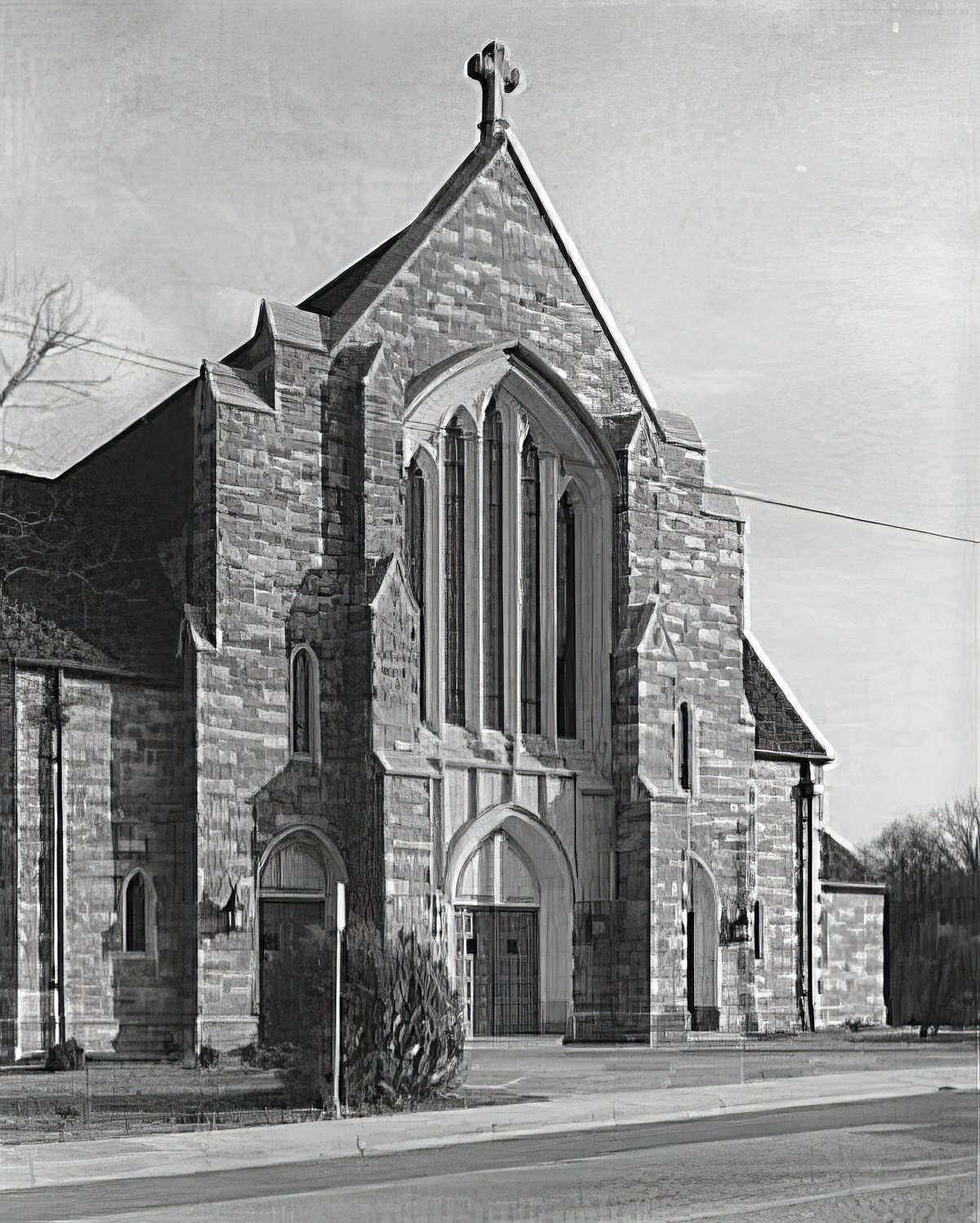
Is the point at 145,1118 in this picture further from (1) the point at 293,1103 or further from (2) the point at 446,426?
(2) the point at 446,426

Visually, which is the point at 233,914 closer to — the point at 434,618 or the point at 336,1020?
the point at 336,1020

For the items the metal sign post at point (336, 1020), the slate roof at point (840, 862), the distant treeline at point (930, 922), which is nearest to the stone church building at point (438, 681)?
the slate roof at point (840, 862)

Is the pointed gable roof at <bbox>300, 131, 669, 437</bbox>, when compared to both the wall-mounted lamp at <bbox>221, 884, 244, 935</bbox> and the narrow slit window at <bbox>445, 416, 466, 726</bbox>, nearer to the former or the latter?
the narrow slit window at <bbox>445, 416, 466, 726</bbox>

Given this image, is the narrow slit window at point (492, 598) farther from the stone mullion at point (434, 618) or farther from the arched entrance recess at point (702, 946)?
the arched entrance recess at point (702, 946)

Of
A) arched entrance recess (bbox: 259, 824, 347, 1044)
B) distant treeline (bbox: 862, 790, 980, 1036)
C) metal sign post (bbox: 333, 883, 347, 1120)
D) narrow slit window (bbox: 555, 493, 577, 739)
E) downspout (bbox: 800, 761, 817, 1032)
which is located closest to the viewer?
metal sign post (bbox: 333, 883, 347, 1120)

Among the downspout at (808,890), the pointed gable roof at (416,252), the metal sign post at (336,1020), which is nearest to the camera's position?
the metal sign post at (336,1020)

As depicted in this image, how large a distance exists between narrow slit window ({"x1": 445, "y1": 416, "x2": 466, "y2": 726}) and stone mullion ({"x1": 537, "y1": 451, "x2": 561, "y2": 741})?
68 centimetres

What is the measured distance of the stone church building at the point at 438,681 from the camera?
14352mm

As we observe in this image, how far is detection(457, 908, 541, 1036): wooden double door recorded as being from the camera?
15172 mm

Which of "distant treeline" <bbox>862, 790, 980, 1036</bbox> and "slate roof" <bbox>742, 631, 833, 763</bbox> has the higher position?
"slate roof" <bbox>742, 631, 833, 763</bbox>

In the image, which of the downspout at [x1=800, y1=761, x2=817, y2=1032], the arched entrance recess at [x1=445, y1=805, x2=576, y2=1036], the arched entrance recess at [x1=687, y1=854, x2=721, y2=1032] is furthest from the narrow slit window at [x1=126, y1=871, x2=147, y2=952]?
the downspout at [x1=800, y1=761, x2=817, y2=1032]

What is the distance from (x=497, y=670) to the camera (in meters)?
15.8

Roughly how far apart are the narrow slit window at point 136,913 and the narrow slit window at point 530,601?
3588 mm

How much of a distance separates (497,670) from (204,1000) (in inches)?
145
